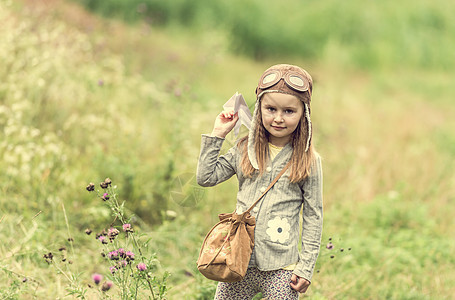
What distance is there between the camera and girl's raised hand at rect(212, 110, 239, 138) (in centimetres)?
221

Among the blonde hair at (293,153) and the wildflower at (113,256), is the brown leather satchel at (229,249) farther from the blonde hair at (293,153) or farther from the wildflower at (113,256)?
the wildflower at (113,256)

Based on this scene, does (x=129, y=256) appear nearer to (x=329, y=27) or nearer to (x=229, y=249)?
(x=229, y=249)

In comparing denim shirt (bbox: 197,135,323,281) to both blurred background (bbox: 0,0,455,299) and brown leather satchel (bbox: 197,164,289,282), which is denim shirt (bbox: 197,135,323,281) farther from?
blurred background (bbox: 0,0,455,299)

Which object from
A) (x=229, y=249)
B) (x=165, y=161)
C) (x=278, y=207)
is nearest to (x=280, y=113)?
(x=278, y=207)

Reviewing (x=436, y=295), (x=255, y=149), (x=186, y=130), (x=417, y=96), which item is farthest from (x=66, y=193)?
(x=417, y=96)

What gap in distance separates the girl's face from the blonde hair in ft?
→ 0.20

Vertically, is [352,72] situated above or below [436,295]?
above

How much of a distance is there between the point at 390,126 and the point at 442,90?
4.54 m

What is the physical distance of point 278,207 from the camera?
7.16 ft

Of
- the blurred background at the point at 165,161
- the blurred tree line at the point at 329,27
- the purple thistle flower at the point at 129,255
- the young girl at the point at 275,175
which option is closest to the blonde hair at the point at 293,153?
the young girl at the point at 275,175

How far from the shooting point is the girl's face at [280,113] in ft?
7.00

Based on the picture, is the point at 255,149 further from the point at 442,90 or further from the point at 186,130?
the point at 442,90

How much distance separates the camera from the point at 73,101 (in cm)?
468

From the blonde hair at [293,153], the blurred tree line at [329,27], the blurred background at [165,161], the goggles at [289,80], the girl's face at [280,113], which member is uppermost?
the blurred tree line at [329,27]
